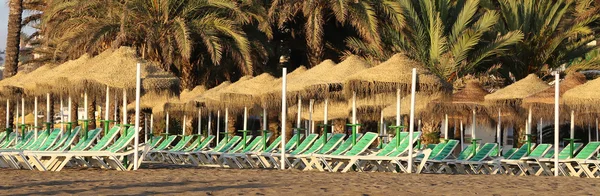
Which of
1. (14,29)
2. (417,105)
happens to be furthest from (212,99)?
(14,29)

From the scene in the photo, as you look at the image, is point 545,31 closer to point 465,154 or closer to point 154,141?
point 465,154

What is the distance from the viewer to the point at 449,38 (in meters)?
24.8

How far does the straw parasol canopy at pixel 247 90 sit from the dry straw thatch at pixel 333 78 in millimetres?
1520

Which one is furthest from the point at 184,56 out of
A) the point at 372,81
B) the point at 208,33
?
the point at 372,81


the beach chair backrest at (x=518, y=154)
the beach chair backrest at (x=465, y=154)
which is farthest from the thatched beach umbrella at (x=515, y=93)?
the beach chair backrest at (x=465, y=154)

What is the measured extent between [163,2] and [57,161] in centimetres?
962

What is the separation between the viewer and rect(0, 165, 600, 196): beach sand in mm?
11070

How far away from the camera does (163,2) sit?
84.0ft

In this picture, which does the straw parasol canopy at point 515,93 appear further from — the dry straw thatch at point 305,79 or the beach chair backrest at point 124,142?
the beach chair backrest at point 124,142

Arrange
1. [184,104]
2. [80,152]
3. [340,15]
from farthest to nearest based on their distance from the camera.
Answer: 1. [340,15]
2. [184,104]
3. [80,152]

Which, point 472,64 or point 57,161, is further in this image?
point 472,64

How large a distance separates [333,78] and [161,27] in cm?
880

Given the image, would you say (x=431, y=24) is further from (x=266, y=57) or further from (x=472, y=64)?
(x=266, y=57)

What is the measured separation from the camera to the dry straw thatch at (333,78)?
1817 centimetres
